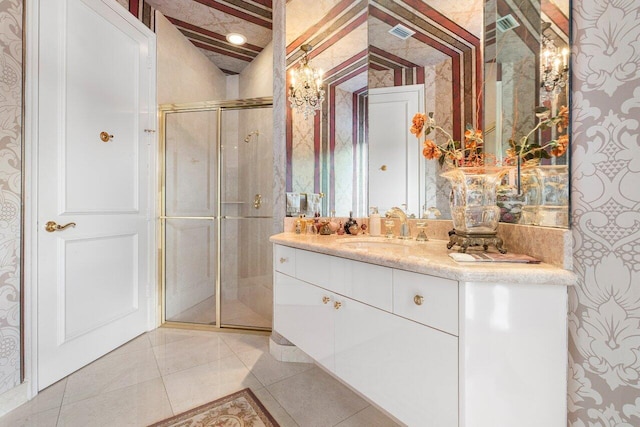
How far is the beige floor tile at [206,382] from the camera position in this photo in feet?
4.91

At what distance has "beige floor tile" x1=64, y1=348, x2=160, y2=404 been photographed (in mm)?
1569

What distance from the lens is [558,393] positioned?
795 mm

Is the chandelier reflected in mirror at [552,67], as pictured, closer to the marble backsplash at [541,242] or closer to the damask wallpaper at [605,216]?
the damask wallpaper at [605,216]

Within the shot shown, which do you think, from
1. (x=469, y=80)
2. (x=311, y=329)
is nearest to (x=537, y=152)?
(x=469, y=80)

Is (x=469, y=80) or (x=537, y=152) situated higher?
(x=469, y=80)

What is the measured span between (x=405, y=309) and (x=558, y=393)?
456 millimetres

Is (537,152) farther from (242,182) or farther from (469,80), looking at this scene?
(242,182)

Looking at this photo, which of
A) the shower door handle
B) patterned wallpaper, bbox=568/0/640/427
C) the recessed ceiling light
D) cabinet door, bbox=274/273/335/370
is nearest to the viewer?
patterned wallpaper, bbox=568/0/640/427

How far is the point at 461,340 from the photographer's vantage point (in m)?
0.80

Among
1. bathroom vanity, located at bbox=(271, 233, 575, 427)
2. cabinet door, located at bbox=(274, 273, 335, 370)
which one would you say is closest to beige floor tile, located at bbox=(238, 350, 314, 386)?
cabinet door, located at bbox=(274, 273, 335, 370)

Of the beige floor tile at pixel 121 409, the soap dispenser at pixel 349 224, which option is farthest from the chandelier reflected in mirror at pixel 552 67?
the beige floor tile at pixel 121 409

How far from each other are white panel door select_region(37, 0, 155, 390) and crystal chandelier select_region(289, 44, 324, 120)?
4.29 ft

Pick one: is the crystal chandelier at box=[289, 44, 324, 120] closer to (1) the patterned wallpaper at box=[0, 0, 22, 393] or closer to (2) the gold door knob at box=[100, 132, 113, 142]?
(2) the gold door knob at box=[100, 132, 113, 142]

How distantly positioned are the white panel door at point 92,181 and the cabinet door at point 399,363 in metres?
1.68
